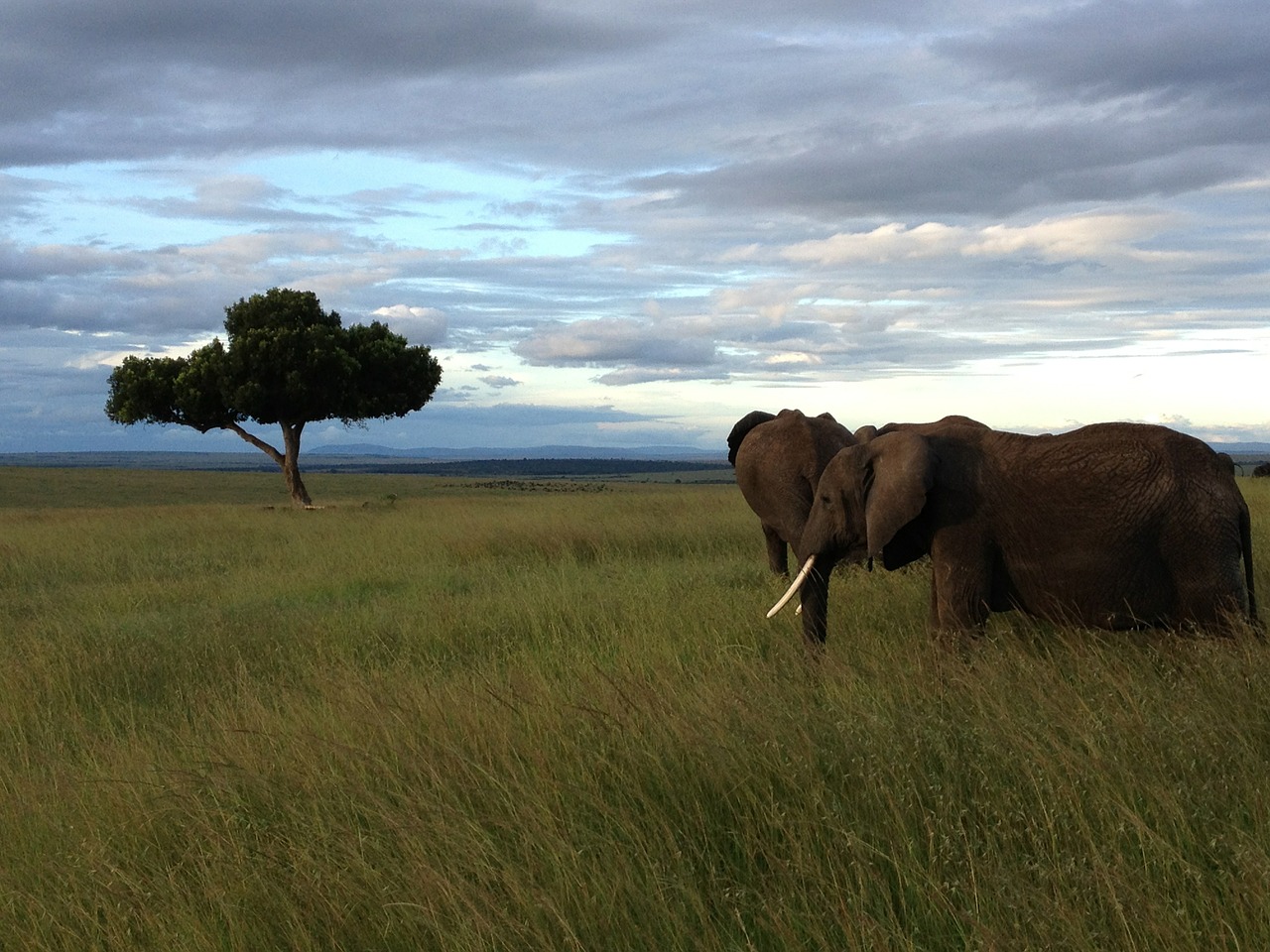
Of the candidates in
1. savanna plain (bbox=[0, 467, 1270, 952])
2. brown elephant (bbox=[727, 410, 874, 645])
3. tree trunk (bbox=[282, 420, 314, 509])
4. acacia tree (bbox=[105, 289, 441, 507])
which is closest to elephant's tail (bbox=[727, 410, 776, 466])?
brown elephant (bbox=[727, 410, 874, 645])

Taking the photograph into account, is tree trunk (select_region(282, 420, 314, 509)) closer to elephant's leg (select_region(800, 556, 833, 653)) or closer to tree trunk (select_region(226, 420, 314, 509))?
tree trunk (select_region(226, 420, 314, 509))

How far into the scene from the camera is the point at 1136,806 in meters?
3.61

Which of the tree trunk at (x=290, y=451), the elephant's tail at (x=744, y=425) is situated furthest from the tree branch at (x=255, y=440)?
the elephant's tail at (x=744, y=425)

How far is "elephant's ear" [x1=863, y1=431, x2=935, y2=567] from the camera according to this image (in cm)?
594

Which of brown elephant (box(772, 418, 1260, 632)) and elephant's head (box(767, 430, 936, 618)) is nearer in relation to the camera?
brown elephant (box(772, 418, 1260, 632))

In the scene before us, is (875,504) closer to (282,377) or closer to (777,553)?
(777,553)

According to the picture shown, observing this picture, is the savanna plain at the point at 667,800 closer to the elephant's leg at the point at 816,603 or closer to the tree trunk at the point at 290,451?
the elephant's leg at the point at 816,603

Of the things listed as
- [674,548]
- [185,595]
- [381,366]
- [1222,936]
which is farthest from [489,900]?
[381,366]

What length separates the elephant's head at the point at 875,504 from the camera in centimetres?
596

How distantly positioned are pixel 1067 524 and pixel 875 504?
977mm

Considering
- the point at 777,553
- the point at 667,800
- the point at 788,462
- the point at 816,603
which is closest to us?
the point at 667,800

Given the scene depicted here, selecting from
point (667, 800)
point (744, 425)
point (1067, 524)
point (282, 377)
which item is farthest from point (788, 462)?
point (282, 377)

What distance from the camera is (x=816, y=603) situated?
6.93 m

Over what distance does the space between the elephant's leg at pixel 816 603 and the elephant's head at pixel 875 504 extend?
0.10 m
